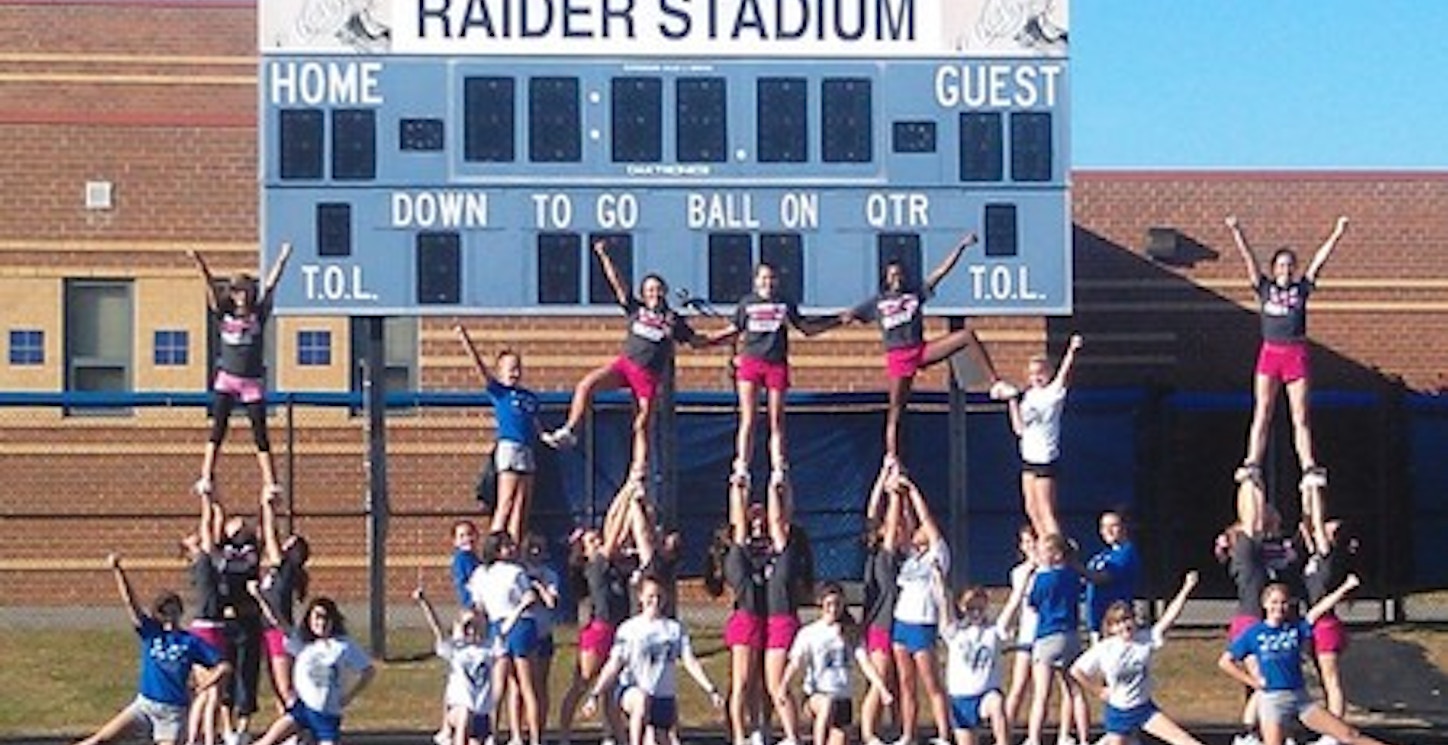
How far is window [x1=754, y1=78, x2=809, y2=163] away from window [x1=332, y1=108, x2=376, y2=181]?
322cm

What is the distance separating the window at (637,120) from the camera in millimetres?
21594

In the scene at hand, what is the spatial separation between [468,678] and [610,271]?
159 inches

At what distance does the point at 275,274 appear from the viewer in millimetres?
21172

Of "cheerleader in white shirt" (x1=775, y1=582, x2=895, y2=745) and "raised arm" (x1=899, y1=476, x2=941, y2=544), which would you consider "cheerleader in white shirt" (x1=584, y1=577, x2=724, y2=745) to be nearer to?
"cheerleader in white shirt" (x1=775, y1=582, x2=895, y2=745)

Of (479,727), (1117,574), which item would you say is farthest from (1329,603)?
(479,727)

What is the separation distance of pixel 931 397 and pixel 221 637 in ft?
30.3

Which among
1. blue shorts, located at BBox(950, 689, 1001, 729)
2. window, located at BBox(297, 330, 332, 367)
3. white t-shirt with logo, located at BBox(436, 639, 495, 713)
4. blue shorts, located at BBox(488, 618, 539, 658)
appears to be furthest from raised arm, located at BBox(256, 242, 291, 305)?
window, located at BBox(297, 330, 332, 367)

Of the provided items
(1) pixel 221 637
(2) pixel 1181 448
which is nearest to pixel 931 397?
(2) pixel 1181 448

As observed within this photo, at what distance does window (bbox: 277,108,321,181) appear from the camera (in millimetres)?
21594

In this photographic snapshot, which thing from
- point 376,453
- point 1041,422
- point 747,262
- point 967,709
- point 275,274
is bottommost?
point 967,709

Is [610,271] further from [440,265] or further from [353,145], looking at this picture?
[353,145]

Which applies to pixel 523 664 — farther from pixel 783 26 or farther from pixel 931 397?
pixel 931 397

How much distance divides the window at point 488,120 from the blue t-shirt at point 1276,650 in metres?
7.37

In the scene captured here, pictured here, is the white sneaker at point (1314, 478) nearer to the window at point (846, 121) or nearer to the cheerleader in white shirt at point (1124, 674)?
the cheerleader in white shirt at point (1124, 674)
